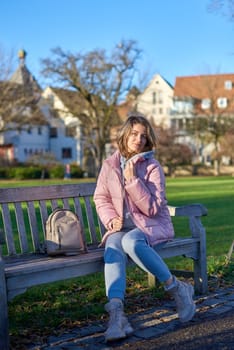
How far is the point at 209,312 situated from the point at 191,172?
5359 centimetres

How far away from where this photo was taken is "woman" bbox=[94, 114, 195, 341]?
3.97 m

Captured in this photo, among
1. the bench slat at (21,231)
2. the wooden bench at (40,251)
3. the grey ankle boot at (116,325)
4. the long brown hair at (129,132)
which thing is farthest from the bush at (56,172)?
the grey ankle boot at (116,325)

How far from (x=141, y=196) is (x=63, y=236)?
691 millimetres

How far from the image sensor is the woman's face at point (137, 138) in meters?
4.47

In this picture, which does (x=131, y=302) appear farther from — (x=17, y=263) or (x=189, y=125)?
(x=189, y=125)

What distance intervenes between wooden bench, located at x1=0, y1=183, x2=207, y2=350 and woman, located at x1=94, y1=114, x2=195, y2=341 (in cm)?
23

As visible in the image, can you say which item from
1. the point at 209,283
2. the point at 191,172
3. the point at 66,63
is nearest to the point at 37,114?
the point at 66,63

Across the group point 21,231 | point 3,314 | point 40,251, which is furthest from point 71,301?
point 3,314

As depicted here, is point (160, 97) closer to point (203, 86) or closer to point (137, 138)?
point (203, 86)

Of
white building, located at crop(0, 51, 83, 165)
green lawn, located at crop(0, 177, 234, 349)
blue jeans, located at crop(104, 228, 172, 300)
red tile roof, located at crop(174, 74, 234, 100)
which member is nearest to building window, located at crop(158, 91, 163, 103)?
red tile roof, located at crop(174, 74, 234, 100)

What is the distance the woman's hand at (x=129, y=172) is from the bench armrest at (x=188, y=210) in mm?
785

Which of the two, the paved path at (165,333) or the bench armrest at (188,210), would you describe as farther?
the bench armrest at (188,210)

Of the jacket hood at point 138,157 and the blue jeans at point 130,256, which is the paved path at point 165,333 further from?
the jacket hood at point 138,157

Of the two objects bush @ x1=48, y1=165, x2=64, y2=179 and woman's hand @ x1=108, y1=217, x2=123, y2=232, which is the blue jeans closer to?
woman's hand @ x1=108, y1=217, x2=123, y2=232
